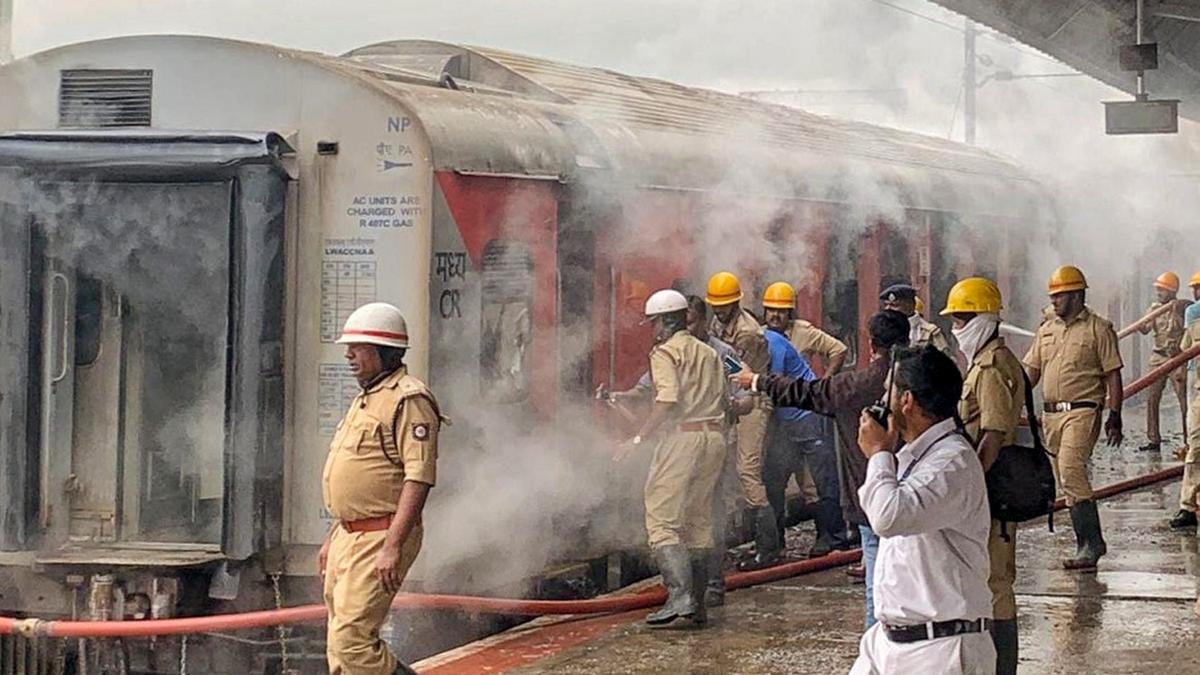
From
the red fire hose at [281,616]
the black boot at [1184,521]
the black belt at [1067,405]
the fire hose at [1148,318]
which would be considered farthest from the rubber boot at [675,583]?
the fire hose at [1148,318]

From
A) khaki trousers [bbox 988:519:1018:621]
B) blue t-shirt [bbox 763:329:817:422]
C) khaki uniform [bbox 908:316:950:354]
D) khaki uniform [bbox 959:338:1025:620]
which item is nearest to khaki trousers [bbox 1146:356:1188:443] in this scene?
khaki uniform [bbox 908:316:950:354]

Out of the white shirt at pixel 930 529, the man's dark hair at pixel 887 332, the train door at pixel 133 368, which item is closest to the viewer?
the white shirt at pixel 930 529

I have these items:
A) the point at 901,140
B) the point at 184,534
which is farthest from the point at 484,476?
the point at 901,140

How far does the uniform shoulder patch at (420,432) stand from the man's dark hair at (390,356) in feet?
0.93

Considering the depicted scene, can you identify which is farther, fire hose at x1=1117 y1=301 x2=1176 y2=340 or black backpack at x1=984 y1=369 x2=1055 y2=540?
fire hose at x1=1117 y1=301 x2=1176 y2=340

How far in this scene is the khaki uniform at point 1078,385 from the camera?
10.2m

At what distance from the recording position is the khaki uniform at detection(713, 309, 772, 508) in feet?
34.8

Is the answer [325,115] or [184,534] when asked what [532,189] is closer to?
[325,115]

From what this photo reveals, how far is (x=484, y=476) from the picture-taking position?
8.51 meters

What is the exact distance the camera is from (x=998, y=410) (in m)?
6.91

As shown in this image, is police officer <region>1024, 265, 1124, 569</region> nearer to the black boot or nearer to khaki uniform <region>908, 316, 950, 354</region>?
khaki uniform <region>908, 316, 950, 354</region>

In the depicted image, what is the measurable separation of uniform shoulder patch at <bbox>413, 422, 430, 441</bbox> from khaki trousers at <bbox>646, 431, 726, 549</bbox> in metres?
2.46

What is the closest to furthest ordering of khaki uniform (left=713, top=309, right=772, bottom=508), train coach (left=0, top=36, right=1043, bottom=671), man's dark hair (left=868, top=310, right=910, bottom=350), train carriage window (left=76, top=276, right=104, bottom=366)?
1. man's dark hair (left=868, top=310, right=910, bottom=350)
2. train coach (left=0, top=36, right=1043, bottom=671)
3. train carriage window (left=76, top=276, right=104, bottom=366)
4. khaki uniform (left=713, top=309, right=772, bottom=508)

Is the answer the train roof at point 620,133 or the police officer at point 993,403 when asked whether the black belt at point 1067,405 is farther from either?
the police officer at point 993,403
